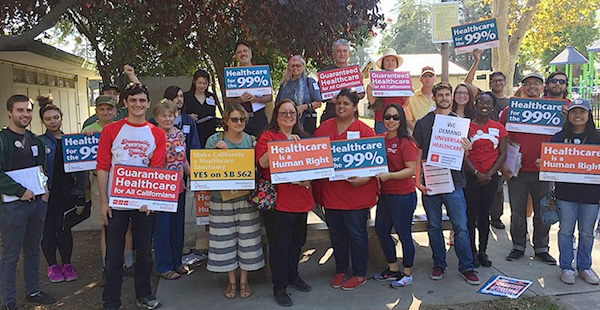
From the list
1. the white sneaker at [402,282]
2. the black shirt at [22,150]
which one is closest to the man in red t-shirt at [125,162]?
the black shirt at [22,150]

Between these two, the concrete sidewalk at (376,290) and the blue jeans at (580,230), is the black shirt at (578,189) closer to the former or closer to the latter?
the blue jeans at (580,230)

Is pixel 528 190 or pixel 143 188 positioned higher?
pixel 143 188

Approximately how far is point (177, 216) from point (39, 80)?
15.9 metres

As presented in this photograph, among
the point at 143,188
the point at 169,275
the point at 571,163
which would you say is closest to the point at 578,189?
the point at 571,163

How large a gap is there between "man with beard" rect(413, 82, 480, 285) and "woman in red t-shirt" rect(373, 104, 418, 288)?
0.93ft

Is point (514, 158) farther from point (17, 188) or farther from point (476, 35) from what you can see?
point (17, 188)

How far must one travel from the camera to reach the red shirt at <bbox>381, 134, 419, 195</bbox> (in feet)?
15.2

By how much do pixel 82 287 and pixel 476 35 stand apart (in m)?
5.92

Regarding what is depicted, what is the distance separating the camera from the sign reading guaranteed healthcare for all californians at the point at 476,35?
646 cm

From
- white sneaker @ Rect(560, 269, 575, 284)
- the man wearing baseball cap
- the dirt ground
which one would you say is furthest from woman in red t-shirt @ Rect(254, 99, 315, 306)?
white sneaker @ Rect(560, 269, 575, 284)

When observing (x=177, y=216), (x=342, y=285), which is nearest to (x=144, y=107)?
(x=177, y=216)

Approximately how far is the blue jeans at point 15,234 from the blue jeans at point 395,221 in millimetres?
3311

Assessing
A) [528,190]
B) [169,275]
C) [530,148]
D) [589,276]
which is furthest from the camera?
[528,190]

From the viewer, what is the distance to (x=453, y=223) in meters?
4.98
